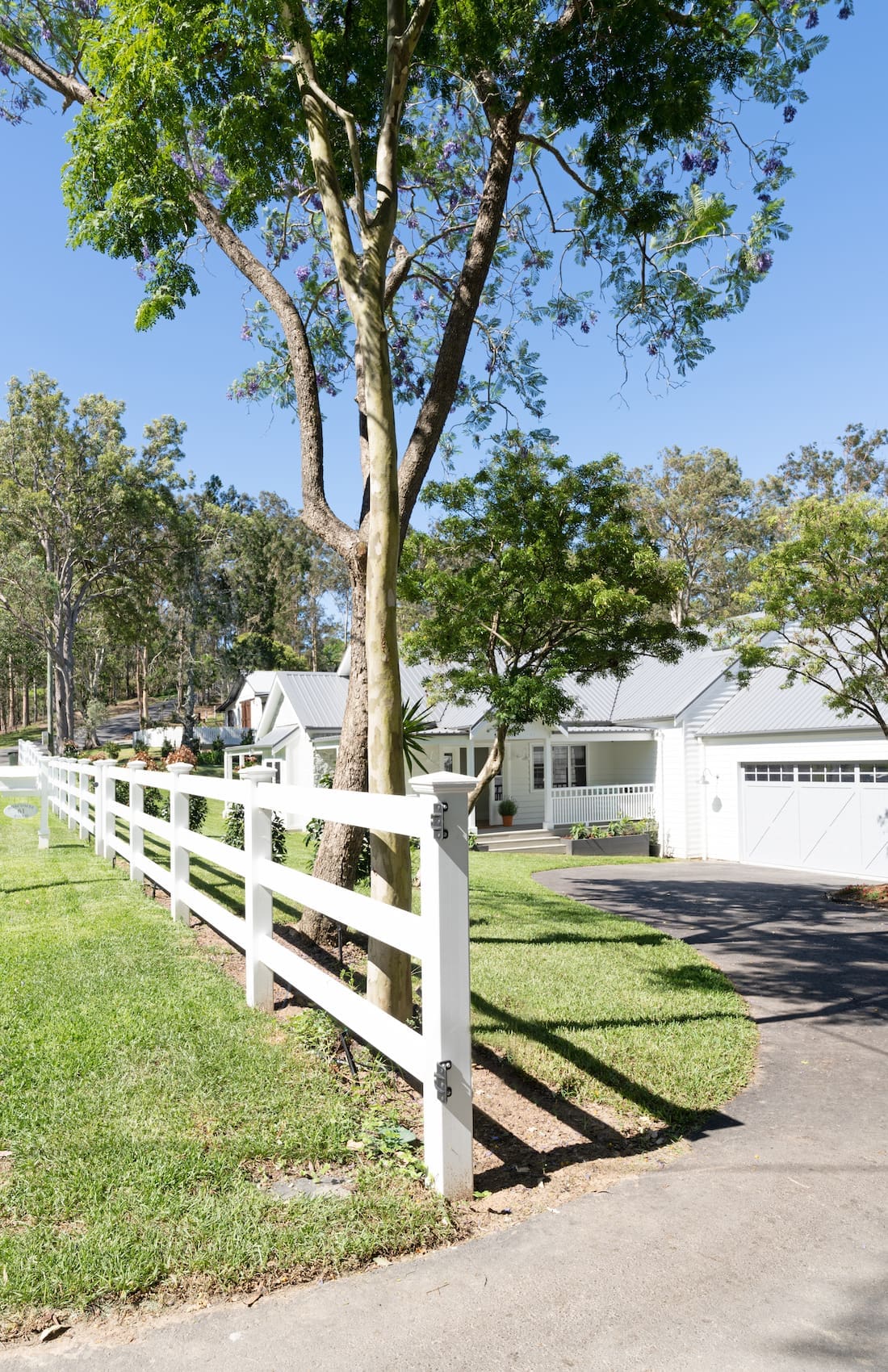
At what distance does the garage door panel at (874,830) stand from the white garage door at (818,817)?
0.02 metres

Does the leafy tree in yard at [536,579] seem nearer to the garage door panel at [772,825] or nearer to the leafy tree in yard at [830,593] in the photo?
the leafy tree in yard at [830,593]

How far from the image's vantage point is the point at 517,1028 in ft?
18.6

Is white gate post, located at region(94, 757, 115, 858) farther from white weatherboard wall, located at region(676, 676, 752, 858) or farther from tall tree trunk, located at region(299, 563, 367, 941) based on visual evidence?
white weatherboard wall, located at region(676, 676, 752, 858)

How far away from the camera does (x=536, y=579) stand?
10781mm

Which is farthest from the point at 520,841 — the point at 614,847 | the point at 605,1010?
the point at 605,1010

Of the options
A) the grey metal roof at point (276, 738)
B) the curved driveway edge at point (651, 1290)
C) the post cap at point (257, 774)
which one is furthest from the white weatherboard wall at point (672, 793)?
the post cap at point (257, 774)

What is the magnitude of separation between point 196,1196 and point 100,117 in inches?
308

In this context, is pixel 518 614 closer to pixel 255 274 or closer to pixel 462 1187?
pixel 255 274

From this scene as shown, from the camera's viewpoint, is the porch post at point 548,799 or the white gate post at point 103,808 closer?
the white gate post at point 103,808

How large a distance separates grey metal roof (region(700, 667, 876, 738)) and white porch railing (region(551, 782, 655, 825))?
343 cm

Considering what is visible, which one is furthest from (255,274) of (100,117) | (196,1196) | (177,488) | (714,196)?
(177,488)

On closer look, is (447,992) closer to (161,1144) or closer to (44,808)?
(161,1144)

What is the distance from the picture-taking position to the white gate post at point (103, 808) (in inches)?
427

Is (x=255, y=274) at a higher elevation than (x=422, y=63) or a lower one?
lower
